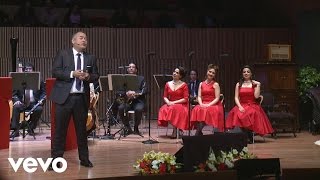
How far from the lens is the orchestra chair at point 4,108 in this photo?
28.9 feet

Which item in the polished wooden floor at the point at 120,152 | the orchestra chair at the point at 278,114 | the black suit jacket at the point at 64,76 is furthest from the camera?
the orchestra chair at the point at 278,114

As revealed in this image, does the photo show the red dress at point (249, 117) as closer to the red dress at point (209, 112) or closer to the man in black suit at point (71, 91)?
the red dress at point (209, 112)

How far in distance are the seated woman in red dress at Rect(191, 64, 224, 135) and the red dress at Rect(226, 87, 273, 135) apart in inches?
11.0

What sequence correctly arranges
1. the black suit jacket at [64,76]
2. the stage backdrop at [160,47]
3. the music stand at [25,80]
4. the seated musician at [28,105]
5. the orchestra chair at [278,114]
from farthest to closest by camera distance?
the stage backdrop at [160,47], the orchestra chair at [278,114], the seated musician at [28,105], the music stand at [25,80], the black suit jacket at [64,76]

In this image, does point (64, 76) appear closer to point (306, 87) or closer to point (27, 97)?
point (27, 97)

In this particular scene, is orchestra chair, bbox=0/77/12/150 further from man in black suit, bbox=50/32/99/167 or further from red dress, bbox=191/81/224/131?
red dress, bbox=191/81/224/131

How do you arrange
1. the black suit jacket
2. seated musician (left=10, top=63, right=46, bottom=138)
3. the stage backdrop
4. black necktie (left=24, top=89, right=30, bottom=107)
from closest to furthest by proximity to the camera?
the black suit jacket → seated musician (left=10, top=63, right=46, bottom=138) → black necktie (left=24, top=89, right=30, bottom=107) → the stage backdrop

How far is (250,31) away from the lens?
1476 centimetres

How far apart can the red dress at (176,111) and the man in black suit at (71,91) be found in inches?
127

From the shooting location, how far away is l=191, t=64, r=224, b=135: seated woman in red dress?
9.80 m

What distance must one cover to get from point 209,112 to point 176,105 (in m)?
0.79

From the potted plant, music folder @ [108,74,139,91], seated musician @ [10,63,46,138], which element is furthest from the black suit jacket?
the potted plant

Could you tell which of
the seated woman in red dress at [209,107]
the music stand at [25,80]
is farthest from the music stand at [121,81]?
the music stand at [25,80]

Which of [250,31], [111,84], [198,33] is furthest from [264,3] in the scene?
[111,84]
